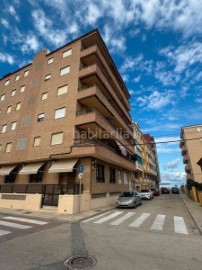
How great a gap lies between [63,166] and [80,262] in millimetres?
12170

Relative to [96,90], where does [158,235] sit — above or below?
below

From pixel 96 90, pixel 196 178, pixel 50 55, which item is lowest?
pixel 196 178

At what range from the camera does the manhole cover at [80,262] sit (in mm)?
4129

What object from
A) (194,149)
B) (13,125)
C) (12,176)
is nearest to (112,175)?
(12,176)

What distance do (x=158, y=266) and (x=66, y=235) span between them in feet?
13.1

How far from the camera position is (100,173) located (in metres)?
18.6

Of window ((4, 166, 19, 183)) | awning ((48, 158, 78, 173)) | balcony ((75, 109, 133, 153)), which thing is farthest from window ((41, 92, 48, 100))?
window ((4, 166, 19, 183))

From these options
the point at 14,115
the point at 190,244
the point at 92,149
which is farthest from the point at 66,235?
the point at 14,115

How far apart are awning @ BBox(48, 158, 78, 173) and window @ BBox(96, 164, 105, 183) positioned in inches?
118

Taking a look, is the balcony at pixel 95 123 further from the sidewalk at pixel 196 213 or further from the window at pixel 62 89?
the sidewalk at pixel 196 213

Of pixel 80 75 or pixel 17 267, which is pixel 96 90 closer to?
pixel 80 75

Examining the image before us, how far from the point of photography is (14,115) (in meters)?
23.3

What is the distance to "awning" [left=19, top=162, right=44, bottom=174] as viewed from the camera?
689 inches

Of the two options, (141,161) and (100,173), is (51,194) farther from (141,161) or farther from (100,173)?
(141,161)
